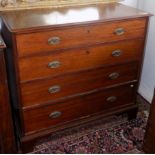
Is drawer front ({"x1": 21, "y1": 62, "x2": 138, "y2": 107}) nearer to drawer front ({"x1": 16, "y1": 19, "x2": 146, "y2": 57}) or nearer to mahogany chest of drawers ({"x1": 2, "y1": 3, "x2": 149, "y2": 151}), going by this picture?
mahogany chest of drawers ({"x1": 2, "y1": 3, "x2": 149, "y2": 151})

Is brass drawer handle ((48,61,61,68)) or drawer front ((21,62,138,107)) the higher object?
brass drawer handle ((48,61,61,68))

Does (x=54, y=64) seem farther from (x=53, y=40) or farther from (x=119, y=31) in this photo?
(x=119, y=31)

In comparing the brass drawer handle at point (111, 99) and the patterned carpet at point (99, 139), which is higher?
the brass drawer handle at point (111, 99)

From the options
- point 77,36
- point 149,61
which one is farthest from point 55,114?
point 149,61

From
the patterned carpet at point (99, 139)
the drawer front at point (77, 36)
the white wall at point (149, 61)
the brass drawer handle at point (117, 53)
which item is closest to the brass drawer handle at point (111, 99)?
the patterned carpet at point (99, 139)

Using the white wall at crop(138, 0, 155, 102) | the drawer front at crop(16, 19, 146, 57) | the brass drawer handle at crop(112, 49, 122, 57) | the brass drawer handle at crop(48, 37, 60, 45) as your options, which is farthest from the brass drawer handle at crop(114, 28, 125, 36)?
the white wall at crop(138, 0, 155, 102)

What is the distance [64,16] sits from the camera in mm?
1547

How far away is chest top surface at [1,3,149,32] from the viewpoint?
1369 mm

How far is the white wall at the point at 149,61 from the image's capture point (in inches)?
84.0

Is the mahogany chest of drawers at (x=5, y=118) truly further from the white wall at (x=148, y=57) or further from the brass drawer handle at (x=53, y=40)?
the white wall at (x=148, y=57)

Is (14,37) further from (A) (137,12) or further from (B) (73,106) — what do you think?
(A) (137,12)

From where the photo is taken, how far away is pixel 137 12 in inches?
65.4

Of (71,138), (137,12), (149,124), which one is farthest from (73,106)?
(137,12)

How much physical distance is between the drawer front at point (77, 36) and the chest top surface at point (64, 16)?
0.13 ft
